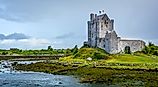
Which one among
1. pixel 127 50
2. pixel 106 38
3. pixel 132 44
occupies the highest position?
pixel 106 38

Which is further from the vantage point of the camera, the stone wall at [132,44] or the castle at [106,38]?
the stone wall at [132,44]

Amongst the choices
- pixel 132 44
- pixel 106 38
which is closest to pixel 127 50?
pixel 132 44

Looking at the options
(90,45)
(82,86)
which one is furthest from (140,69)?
(90,45)

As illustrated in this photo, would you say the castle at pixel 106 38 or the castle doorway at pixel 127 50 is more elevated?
the castle at pixel 106 38

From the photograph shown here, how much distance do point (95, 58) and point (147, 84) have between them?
51.5 metres

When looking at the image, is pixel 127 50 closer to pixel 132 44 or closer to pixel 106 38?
pixel 132 44

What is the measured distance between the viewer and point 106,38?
388ft

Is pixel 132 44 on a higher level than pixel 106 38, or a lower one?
lower

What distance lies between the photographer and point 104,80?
186 ft

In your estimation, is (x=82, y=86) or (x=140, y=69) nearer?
(x=82, y=86)

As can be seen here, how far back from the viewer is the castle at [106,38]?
11712cm

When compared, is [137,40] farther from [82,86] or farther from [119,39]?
[82,86]

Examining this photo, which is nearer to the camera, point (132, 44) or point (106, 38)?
point (106, 38)

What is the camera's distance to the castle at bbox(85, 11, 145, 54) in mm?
117125
